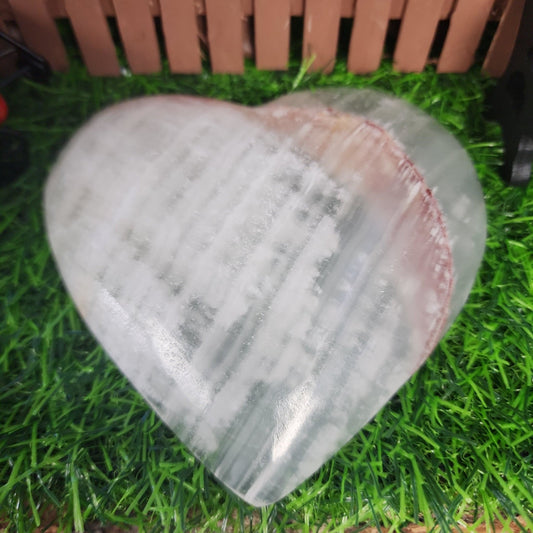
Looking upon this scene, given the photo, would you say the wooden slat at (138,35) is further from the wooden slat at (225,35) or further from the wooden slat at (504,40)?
the wooden slat at (504,40)

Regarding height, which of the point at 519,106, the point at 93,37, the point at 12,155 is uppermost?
the point at 93,37

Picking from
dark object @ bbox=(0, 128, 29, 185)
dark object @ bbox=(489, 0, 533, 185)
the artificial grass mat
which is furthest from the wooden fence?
the artificial grass mat

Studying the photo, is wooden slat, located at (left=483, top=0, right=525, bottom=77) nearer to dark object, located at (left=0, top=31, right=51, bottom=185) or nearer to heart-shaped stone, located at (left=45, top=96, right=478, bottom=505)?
heart-shaped stone, located at (left=45, top=96, right=478, bottom=505)

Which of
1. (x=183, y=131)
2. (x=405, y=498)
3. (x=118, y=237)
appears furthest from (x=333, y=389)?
(x=183, y=131)

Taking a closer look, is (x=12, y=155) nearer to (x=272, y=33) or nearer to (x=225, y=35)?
(x=225, y=35)

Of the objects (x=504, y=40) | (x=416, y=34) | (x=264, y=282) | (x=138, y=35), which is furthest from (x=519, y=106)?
(x=138, y=35)

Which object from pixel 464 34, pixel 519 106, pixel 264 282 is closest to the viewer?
pixel 264 282
